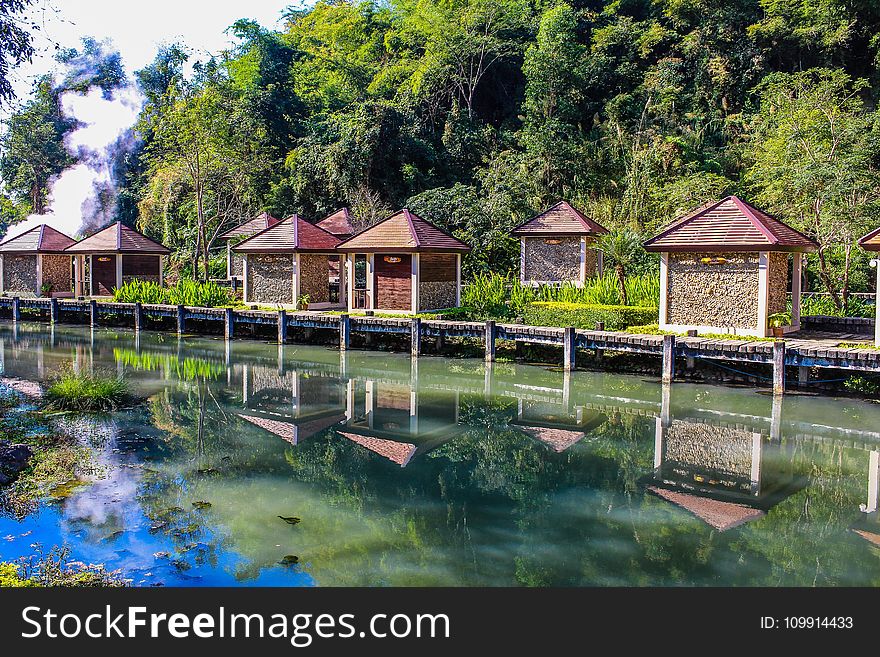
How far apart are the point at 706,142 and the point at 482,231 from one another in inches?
422

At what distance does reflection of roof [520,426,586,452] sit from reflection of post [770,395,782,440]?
2808 millimetres

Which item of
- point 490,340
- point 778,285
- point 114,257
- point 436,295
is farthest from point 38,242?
point 778,285

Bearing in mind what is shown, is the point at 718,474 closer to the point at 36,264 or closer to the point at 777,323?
the point at 777,323

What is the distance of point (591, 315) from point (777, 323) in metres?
3.93

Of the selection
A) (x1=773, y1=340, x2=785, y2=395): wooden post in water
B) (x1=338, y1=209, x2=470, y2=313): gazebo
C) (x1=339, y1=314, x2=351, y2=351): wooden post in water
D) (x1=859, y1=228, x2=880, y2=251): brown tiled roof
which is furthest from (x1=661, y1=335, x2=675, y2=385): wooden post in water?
(x1=339, y1=314, x2=351, y2=351): wooden post in water

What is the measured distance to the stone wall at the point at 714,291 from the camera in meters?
16.7

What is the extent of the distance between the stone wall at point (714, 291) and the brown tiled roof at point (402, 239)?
6.76 m

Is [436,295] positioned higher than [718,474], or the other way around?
[436,295]

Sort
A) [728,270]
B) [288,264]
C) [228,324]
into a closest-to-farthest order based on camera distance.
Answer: [728,270], [228,324], [288,264]

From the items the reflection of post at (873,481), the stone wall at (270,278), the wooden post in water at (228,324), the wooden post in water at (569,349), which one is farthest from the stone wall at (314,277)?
the reflection of post at (873,481)

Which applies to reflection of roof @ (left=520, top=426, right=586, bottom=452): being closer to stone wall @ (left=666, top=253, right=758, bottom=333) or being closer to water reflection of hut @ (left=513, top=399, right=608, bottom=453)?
water reflection of hut @ (left=513, top=399, right=608, bottom=453)

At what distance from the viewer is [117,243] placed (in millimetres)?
29109

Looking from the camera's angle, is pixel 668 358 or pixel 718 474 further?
pixel 668 358
